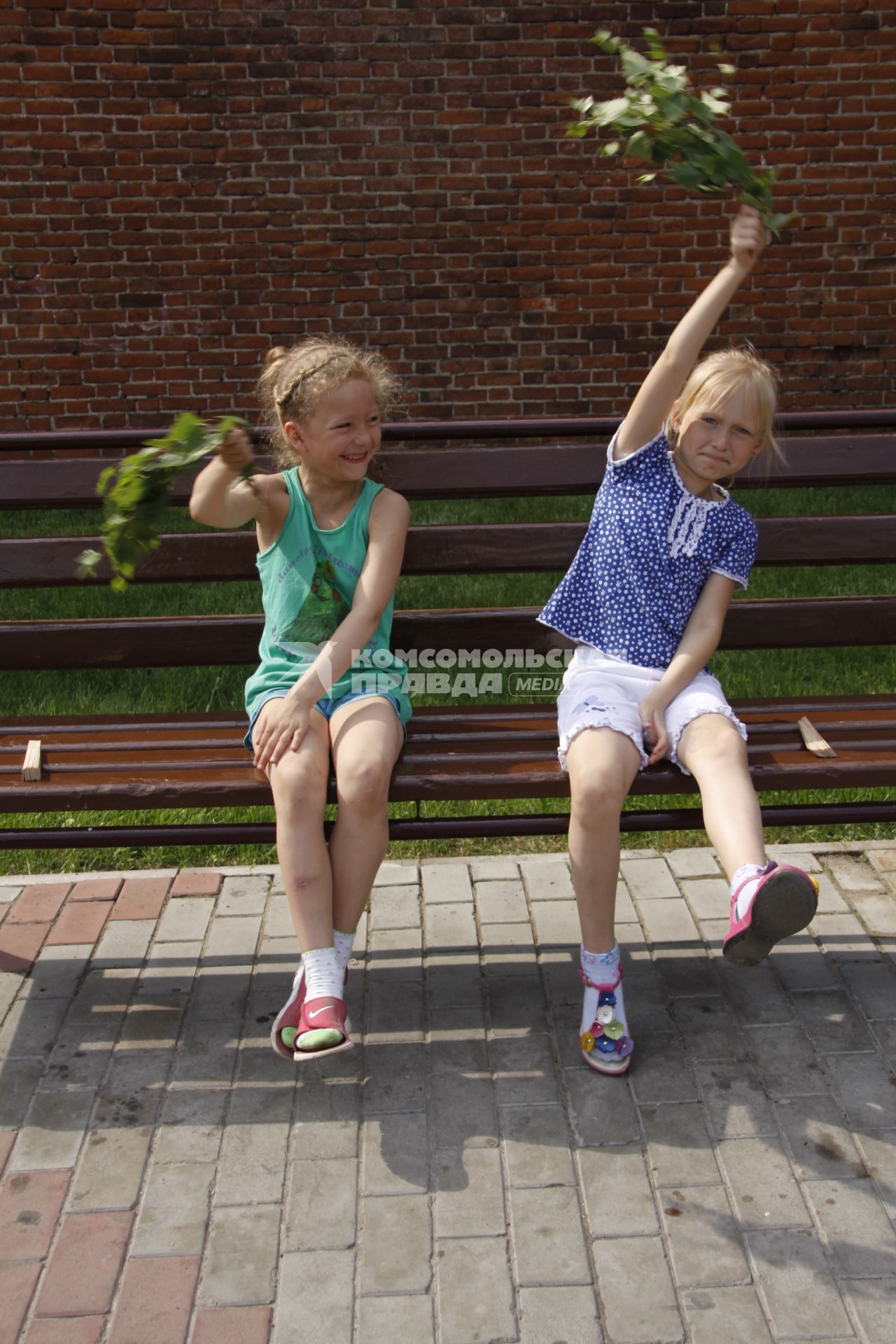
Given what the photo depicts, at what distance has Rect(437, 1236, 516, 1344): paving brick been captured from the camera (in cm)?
211

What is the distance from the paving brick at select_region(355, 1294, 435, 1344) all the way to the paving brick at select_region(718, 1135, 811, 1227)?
0.61 m

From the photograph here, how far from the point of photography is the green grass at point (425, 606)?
3.87m

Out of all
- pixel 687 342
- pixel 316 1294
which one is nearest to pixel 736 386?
pixel 687 342

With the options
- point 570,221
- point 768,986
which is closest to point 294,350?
point 768,986

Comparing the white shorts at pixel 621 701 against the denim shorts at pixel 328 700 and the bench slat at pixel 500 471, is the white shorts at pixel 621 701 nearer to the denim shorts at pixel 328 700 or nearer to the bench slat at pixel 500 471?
the denim shorts at pixel 328 700

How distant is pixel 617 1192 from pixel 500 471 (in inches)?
68.0

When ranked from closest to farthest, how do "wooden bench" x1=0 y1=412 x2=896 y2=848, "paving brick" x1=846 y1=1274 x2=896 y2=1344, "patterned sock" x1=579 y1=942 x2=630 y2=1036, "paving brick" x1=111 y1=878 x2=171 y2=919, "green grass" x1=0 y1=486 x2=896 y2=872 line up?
"paving brick" x1=846 y1=1274 x2=896 y2=1344, "patterned sock" x1=579 y1=942 x2=630 y2=1036, "wooden bench" x1=0 y1=412 x2=896 y2=848, "paving brick" x1=111 y1=878 x2=171 y2=919, "green grass" x1=0 y1=486 x2=896 y2=872

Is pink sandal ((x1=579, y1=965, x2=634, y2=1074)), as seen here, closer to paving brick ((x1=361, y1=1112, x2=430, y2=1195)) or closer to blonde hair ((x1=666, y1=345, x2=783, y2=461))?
paving brick ((x1=361, y1=1112, x2=430, y2=1195))

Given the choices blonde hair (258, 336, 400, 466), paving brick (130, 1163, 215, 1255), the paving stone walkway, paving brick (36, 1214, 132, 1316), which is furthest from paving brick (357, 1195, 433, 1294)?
blonde hair (258, 336, 400, 466)

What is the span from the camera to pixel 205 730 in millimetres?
3123

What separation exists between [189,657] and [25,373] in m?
5.27

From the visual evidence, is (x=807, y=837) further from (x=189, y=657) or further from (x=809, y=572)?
(x=809, y=572)

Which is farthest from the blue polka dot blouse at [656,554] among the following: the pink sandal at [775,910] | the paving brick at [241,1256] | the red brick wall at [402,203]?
the red brick wall at [402,203]

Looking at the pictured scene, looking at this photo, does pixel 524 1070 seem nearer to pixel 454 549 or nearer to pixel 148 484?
pixel 454 549
